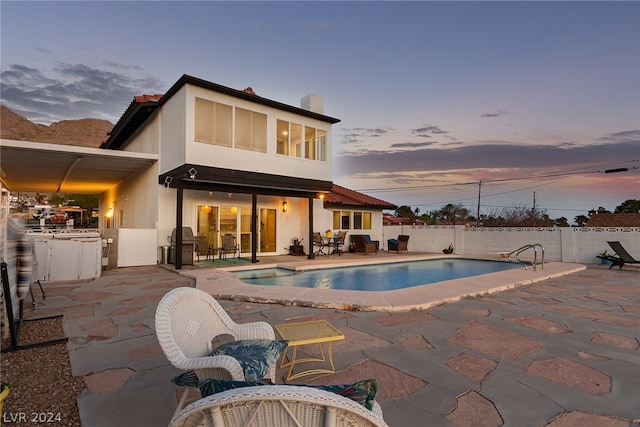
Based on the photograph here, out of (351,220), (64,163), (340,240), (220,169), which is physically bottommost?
(340,240)

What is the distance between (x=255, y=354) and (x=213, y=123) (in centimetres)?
906

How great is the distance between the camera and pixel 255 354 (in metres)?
2.30

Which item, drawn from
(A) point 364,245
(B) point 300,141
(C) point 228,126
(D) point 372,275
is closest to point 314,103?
(B) point 300,141

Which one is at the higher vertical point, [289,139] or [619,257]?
[289,139]

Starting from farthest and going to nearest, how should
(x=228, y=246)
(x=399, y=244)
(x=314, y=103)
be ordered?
1. (x=399, y=244)
2. (x=314, y=103)
3. (x=228, y=246)

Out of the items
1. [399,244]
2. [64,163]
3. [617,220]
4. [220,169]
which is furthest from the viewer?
[617,220]

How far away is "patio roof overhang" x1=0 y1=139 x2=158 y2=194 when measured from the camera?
9438 mm

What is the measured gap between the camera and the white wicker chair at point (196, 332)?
195 cm

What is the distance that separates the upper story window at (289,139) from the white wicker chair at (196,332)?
9755 mm

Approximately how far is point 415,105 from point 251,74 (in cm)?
851

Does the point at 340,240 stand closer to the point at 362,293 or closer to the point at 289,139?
the point at 289,139

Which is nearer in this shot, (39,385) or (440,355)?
(39,385)

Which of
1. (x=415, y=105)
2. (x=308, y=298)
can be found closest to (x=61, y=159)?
(x=308, y=298)

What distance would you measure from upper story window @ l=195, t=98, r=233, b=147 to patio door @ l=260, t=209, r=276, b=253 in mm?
4079
